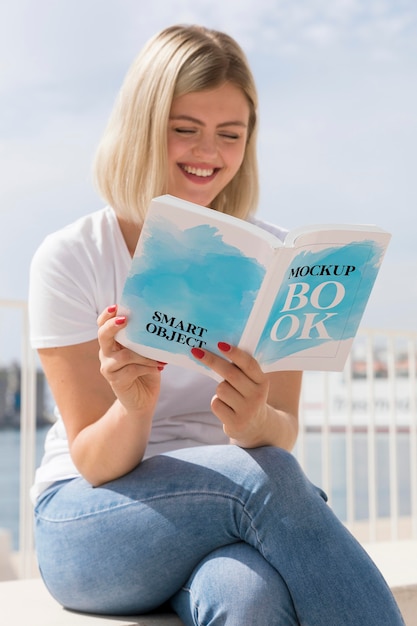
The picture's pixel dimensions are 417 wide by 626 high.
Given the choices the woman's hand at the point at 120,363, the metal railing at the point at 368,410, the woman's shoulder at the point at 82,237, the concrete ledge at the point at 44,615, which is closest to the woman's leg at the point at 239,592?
the concrete ledge at the point at 44,615

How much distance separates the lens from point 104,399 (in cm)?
146

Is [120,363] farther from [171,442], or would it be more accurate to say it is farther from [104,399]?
[171,442]

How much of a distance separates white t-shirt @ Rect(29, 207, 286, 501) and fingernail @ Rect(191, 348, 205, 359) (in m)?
0.34

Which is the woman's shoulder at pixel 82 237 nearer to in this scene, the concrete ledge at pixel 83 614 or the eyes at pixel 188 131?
the eyes at pixel 188 131

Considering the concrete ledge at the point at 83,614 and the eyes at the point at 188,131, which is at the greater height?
the eyes at the point at 188,131

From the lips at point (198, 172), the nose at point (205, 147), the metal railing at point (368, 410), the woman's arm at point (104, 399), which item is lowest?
the metal railing at point (368, 410)

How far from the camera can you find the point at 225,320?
3.85 feet

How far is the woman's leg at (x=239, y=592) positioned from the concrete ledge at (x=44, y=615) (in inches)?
5.7

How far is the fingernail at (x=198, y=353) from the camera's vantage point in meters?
1.19

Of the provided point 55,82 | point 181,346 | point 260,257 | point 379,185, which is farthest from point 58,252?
point 55,82

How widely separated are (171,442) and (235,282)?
53 centimetres

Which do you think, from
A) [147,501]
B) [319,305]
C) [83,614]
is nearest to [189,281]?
[319,305]

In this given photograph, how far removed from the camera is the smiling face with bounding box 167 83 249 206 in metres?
1.60

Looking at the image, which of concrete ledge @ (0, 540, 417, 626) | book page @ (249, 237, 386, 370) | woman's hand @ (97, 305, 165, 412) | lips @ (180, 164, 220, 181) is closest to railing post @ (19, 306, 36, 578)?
concrete ledge @ (0, 540, 417, 626)
